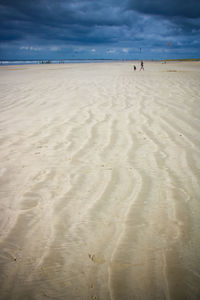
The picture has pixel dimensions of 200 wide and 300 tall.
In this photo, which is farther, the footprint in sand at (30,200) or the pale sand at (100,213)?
the footprint in sand at (30,200)

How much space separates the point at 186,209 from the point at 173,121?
7.46 ft

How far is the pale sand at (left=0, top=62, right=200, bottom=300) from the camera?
3.64ft

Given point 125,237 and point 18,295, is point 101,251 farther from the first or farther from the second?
point 18,295

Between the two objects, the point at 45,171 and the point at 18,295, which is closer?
the point at 18,295

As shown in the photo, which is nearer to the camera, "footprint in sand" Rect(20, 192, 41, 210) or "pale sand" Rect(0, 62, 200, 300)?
"pale sand" Rect(0, 62, 200, 300)

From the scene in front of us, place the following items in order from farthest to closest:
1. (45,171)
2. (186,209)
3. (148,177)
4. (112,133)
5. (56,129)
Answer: (56,129) → (112,133) → (45,171) → (148,177) → (186,209)

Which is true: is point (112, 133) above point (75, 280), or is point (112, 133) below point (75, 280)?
above

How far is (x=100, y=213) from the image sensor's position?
1.57m

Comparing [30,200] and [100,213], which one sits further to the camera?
[30,200]

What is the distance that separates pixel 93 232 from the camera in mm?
1408

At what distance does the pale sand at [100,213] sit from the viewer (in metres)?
1.11

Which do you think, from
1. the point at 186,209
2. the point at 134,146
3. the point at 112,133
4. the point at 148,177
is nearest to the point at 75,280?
the point at 186,209

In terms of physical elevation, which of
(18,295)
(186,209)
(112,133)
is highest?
(112,133)

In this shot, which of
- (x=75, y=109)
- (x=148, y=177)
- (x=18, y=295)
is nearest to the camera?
(x=18, y=295)
